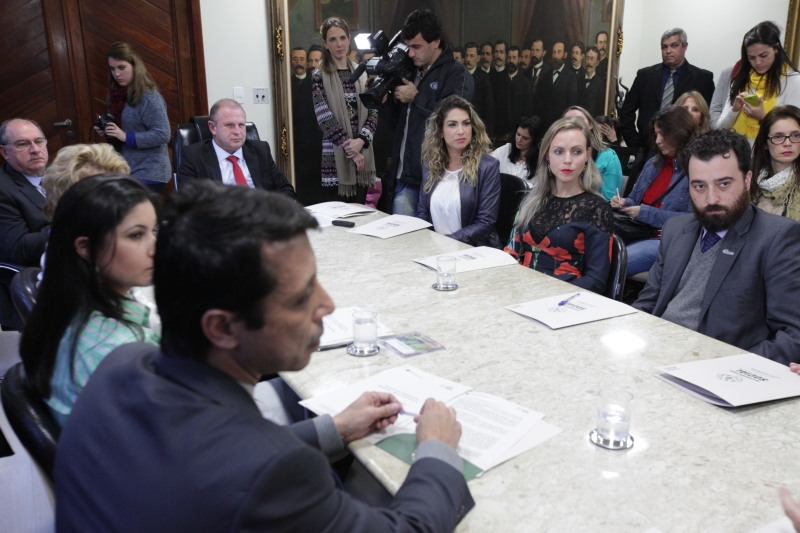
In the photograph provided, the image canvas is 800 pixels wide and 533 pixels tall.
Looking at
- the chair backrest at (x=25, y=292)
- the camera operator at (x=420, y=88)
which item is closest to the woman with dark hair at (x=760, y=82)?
the camera operator at (x=420, y=88)

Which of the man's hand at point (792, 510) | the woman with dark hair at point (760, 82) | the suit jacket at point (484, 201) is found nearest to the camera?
the man's hand at point (792, 510)

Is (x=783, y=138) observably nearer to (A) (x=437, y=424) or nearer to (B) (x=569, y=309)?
(B) (x=569, y=309)

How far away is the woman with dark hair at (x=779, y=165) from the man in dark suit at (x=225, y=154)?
7.98ft

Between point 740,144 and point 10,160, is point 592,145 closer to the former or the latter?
point 740,144

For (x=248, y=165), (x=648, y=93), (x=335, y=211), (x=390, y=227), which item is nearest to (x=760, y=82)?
(x=648, y=93)

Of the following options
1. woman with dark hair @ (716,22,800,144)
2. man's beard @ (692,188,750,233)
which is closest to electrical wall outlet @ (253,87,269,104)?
woman with dark hair @ (716,22,800,144)

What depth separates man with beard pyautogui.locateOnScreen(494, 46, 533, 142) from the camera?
6.13 meters

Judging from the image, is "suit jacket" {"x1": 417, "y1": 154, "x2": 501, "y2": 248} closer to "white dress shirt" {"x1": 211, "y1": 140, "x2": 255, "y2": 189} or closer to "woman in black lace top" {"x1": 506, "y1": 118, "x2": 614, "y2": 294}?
"woman in black lace top" {"x1": 506, "y1": 118, "x2": 614, "y2": 294}

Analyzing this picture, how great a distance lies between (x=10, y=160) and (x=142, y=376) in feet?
9.14

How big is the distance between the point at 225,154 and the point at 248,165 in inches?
5.9

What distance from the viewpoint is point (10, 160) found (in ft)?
9.98

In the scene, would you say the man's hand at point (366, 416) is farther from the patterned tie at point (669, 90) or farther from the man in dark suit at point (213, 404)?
the patterned tie at point (669, 90)

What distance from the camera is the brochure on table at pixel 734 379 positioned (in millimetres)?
1341

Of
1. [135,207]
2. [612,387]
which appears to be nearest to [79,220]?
[135,207]
